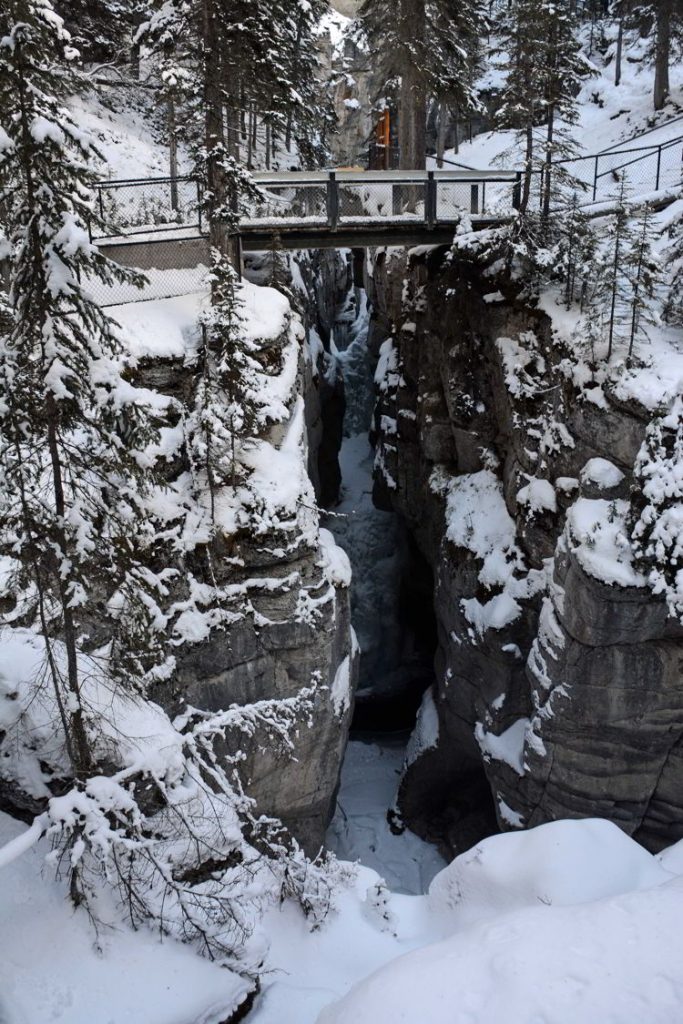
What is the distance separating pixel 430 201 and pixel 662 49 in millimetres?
20696

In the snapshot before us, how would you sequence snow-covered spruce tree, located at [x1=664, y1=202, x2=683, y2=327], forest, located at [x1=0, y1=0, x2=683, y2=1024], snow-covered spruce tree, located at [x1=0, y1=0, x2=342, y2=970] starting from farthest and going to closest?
snow-covered spruce tree, located at [x1=664, y1=202, x2=683, y2=327]
forest, located at [x1=0, y1=0, x2=683, y2=1024]
snow-covered spruce tree, located at [x1=0, y1=0, x2=342, y2=970]

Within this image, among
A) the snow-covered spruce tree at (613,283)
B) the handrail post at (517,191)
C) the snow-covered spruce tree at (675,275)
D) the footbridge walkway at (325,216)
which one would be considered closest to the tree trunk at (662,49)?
the footbridge walkway at (325,216)

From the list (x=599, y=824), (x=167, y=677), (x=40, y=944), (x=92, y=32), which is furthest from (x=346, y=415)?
(x=40, y=944)

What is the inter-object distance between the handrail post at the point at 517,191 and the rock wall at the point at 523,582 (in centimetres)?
161

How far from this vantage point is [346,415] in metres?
35.8

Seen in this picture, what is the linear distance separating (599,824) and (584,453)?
27.6 feet

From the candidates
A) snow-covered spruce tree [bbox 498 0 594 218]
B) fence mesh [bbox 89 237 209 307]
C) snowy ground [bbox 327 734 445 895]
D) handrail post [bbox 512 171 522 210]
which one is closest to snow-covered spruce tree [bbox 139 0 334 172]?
fence mesh [bbox 89 237 209 307]

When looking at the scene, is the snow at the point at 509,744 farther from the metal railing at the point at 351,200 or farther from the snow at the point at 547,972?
the metal railing at the point at 351,200

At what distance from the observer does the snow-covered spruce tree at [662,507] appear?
13688 mm

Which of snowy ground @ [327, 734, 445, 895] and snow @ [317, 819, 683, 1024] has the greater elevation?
snow @ [317, 819, 683, 1024]

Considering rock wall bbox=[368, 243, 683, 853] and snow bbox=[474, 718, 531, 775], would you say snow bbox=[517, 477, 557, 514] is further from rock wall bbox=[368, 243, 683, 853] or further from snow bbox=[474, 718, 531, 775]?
snow bbox=[474, 718, 531, 775]

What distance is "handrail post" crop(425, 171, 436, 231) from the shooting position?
18256 millimetres

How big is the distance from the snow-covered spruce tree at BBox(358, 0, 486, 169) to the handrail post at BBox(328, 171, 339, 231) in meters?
5.75

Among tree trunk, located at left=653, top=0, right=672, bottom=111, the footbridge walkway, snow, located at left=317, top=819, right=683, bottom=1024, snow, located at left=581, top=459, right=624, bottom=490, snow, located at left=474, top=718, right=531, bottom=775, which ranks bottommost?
snow, located at left=474, top=718, right=531, bottom=775
